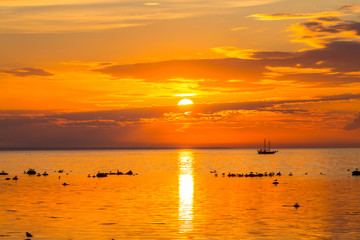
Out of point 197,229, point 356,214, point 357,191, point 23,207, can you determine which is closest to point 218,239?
point 197,229

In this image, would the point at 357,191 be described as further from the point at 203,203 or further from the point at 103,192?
the point at 103,192

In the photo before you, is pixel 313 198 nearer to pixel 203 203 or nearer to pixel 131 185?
pixel 203 203

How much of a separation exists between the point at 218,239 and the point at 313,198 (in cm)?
3771

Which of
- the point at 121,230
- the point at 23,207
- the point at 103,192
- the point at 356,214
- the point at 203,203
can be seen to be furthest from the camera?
the point at 103,192

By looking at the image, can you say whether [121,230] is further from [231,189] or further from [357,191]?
[357,191]

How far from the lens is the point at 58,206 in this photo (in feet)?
231

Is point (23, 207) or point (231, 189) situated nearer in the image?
point (23, 207)

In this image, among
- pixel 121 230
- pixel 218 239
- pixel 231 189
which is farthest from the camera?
pixel 231 189

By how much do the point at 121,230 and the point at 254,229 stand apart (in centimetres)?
1334

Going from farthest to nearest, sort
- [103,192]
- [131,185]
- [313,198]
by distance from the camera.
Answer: [131,185] → [103,192] → [313,198]

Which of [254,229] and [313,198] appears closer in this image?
[254,229]

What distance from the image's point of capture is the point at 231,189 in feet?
321

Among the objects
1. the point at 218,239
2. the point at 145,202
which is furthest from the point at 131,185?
the point at 218,239

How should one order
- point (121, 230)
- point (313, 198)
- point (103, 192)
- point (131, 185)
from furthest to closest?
1. point (131, 185)
2. point (103, 192)
3. point (313, 198)
4. point (121, 230)
